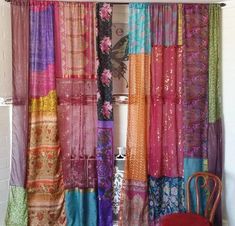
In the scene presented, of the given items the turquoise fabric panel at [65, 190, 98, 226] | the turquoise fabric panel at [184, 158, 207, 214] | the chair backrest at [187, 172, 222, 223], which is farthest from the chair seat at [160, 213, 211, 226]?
the turquoise fabric panel at [65, 190, 98, 226]

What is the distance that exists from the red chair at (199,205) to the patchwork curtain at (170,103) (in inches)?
4.3

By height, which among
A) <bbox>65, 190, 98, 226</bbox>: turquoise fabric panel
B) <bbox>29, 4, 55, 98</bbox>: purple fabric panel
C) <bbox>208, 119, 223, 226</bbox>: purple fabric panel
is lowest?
<bbox>65, 190, 98, 226</bbox>: turquoise fabric panel

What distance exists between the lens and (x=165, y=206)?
9.18 feet

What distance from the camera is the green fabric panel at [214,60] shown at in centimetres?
272

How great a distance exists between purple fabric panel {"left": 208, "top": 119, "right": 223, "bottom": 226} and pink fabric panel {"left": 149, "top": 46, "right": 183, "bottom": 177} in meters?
0.27

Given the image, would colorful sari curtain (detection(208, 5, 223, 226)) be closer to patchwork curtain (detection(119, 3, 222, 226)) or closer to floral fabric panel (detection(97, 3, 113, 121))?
patchwork curtain (detection(119, 3, 222, 226))

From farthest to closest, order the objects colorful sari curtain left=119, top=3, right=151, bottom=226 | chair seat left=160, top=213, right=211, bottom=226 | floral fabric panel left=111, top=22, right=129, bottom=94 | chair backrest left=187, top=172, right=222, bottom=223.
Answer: floral fabric panel left=111, top=22, right=129, bottom=94 < colorful sari curtain left=119, top=3, right=151, bottom=226 < chair backrest left=187, top=172, right=222, bottom=223 < chair seat left=160, top=213, right=211, bottom=226

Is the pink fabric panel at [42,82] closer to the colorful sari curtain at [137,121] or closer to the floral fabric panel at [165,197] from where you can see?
the colorful sari curtain at [137,121]

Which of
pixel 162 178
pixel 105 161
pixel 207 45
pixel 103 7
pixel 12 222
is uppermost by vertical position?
pixel 103 7

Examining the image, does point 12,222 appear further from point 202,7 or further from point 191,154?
point 202,7

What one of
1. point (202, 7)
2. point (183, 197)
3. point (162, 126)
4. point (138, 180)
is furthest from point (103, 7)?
point (183, 197)

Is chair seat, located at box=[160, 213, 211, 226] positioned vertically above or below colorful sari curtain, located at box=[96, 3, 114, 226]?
below

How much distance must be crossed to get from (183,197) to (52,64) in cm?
173

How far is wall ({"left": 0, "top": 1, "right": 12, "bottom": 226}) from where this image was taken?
257 centimetres
